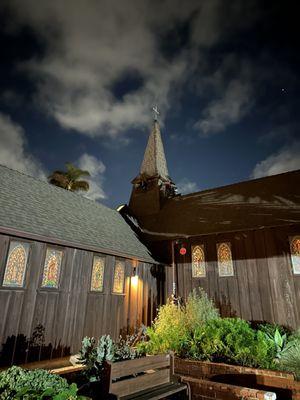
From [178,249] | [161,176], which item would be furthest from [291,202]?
[161,176]

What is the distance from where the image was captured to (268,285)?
11.4 m

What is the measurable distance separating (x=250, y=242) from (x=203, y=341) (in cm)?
640

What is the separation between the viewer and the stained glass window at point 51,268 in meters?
8.86

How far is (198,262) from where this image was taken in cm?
1345

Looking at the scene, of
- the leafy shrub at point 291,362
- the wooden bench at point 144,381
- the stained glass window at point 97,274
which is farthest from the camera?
the stained glass window at point 97,274

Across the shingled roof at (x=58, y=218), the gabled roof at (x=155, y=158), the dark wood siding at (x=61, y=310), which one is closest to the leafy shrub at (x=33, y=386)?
the dark wood siding at (x=61, y=310)

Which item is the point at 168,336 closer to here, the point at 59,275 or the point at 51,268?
the point at 59,275

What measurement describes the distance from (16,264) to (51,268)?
123cm

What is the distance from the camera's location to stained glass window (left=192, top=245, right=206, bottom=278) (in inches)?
522

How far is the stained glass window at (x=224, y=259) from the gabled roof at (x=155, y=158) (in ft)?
24.9

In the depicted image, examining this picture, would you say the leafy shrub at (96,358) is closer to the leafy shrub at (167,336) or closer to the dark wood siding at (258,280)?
the leafy shrub at (167,336)

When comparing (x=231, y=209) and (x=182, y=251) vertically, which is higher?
(x=231, y=209)

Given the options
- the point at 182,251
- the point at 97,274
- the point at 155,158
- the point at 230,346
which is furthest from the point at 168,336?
the point at 155,158

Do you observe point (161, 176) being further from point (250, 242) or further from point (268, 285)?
point (268, 285)
